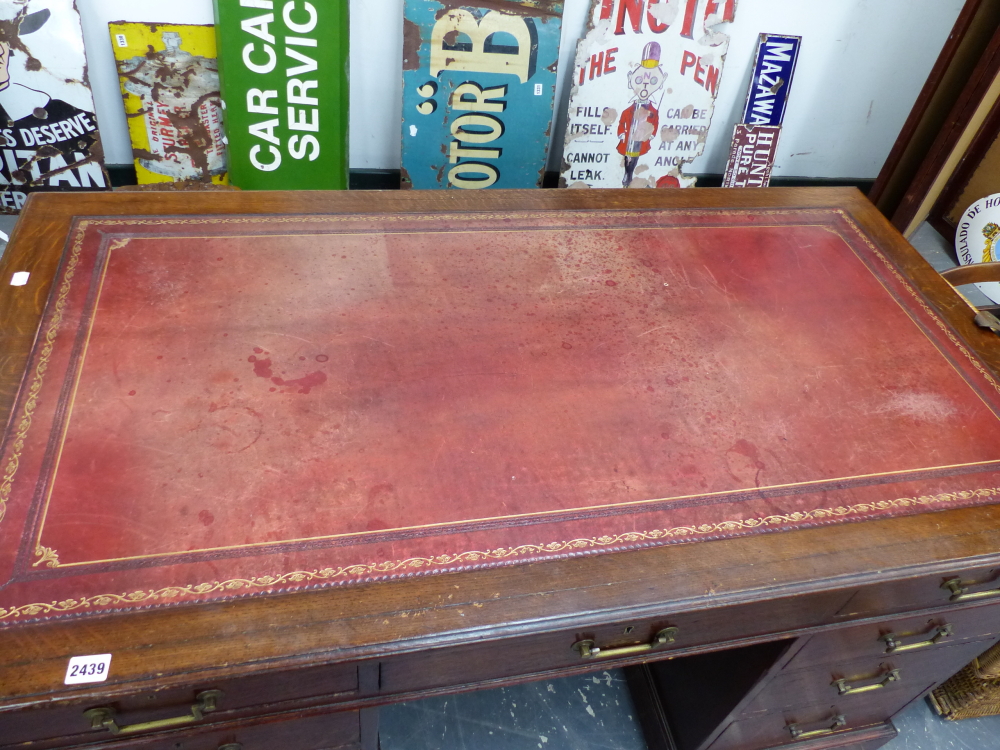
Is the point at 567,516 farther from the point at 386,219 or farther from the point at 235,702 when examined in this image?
the point at 386,219

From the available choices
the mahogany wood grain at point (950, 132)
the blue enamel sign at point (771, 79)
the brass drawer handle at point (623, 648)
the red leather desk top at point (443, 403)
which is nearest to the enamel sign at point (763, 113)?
the blue enamel sign at point (771, 79)

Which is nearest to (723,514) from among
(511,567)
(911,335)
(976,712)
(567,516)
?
(567,516)

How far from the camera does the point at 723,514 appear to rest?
1.20 meters

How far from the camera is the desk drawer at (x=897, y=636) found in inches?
56.6

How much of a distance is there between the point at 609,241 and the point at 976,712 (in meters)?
1.66

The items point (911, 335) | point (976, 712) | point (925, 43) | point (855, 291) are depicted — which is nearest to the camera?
point (911, 335)

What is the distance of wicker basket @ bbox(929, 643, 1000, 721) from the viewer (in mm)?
1913

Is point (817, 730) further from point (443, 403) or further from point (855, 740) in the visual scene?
point (443, 403)

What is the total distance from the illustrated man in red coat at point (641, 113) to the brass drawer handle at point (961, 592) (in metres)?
2.29

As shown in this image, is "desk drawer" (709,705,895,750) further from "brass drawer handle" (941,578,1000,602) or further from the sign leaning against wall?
the sign leaning against wall

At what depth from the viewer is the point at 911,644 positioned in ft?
5.00

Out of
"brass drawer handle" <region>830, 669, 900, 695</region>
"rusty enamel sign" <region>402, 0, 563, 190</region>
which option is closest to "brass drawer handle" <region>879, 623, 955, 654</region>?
"brass drawer handle" <region>830, 669, 900, 695</region>

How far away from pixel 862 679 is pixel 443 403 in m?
1.17

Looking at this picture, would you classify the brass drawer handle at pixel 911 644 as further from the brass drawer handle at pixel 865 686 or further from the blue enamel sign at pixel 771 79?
the blue enamel sign at pixel 771 79
